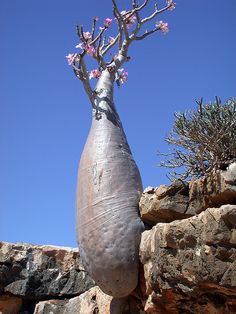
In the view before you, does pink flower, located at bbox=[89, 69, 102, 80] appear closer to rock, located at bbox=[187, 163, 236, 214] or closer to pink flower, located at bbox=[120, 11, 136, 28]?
pink flower, located at bbox=[120, 11, 136, 28]

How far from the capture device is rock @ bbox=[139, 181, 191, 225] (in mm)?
3590

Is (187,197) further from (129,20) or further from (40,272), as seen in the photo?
(40,272)

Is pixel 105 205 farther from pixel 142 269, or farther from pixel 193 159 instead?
pixel 193 159

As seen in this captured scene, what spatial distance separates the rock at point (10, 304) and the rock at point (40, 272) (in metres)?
0.12

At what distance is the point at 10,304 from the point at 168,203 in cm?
280

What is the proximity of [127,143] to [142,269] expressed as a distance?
1255 mm

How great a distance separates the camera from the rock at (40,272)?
17.4 ft

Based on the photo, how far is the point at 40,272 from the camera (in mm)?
5445

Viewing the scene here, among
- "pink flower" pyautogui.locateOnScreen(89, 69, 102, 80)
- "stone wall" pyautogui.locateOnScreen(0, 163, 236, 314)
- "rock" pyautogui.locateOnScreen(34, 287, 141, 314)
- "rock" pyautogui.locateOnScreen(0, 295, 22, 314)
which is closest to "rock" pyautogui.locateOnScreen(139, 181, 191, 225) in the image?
"stone wall" pyautogui.locateOnScreen(0, 163, 236, 314)

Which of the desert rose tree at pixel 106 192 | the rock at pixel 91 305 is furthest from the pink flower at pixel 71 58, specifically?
the rock at pixel 91 305

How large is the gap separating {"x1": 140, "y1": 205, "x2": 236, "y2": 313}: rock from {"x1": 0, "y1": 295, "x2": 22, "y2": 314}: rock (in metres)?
2.48

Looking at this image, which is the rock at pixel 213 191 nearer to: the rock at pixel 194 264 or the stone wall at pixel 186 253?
the stone wall at pixel 186 253

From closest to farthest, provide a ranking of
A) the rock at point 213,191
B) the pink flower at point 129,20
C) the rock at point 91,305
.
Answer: the rock at point 213,191
the rock at point 91,305
the pink flower at point 129,20

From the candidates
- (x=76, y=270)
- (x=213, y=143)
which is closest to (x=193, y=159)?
(x=213, y=143)
